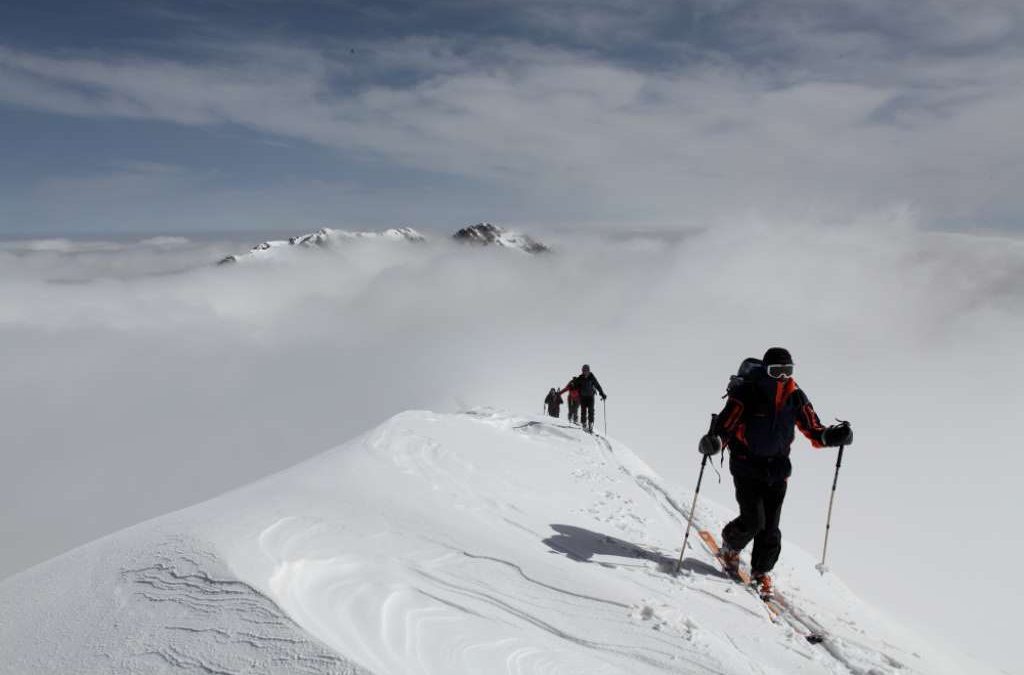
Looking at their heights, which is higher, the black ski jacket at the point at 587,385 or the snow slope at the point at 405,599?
the black ski jacket at the point at 587,385

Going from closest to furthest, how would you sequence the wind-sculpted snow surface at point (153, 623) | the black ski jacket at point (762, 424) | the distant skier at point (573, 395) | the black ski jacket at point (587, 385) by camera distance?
the wind-sculpted snow surface at point (153, 623)
the black ski jacket at point (762, 424)
the black ski jacket at point (587, 385)
the distant skier at point (573, 395)

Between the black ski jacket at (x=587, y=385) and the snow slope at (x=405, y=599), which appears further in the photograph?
the black ski jacket at (x=587, y=385)

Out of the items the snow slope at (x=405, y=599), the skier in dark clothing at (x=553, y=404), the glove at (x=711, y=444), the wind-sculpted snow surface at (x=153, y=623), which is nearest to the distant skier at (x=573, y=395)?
the skier in dark clothing at (x=553, y=404)

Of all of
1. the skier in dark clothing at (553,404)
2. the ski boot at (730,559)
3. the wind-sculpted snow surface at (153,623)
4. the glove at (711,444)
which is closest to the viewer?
the wind-sculpted snow surface at (153,623)

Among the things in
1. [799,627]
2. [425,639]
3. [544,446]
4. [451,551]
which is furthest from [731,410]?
[544,446]

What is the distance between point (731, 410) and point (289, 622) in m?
4.76

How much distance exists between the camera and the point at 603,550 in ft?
23.7

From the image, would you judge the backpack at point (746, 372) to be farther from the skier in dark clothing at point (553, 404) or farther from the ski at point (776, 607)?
the skier in dark clothing at point (553, 404)

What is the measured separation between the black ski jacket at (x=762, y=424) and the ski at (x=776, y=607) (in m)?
1.22

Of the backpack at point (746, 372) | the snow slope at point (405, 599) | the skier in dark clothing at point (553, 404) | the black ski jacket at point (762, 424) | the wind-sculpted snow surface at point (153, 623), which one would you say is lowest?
the wind-sculpted snow surface at point (153, 623)

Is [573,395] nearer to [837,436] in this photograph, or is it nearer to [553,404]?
[553,404]

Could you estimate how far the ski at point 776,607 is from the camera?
5738mm

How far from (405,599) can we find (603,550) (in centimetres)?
309

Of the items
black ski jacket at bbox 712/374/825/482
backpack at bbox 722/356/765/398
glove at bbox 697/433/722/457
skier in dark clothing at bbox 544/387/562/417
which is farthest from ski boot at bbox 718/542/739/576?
skier in dark clothing at bbox 544/387/562/417
